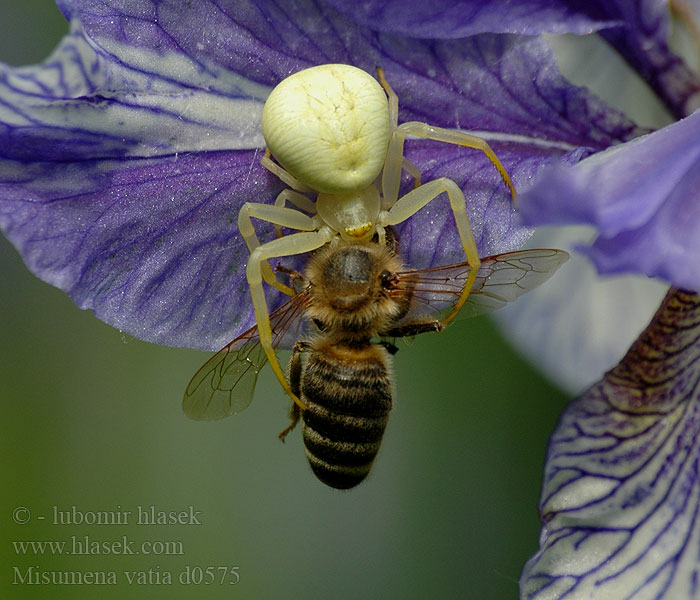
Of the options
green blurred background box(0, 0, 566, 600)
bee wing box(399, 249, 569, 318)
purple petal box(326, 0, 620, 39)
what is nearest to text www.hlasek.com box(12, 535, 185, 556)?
green blurred background box(0, 0, 566, 600)

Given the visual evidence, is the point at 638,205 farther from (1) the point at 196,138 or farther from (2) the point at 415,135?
(1) the point at 196,138

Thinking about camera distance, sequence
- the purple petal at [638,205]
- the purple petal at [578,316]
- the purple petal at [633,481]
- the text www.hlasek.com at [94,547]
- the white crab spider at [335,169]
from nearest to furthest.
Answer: the purple petal at [638,205], the white crab spider at [335,169], the purple petal at [633,481], the purple petal at [578,316], the text www.hlasek.com at [94,547]

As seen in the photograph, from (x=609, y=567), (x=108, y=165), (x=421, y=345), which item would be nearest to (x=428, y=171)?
(x=108, y=165)

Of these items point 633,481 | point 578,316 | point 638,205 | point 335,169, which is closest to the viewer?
point 638,205

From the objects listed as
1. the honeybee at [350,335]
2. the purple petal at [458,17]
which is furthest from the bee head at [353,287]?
the purple petal at [458,17]

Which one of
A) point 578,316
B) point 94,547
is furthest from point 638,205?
point 94,547

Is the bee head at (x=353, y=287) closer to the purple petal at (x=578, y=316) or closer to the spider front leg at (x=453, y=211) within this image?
the spider front leg at (x=453, y=211)

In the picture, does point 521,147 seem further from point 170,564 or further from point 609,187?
point 170,564
